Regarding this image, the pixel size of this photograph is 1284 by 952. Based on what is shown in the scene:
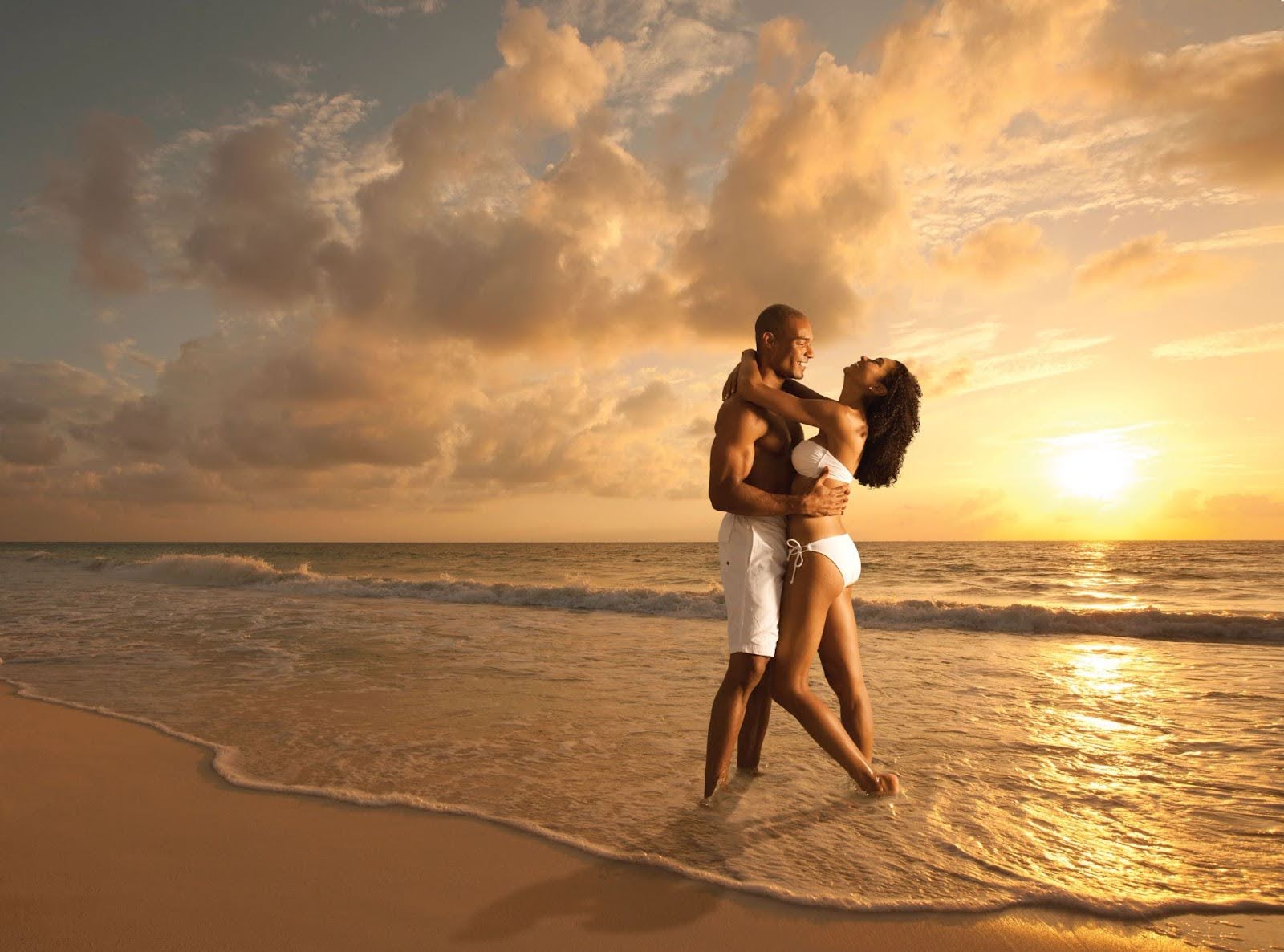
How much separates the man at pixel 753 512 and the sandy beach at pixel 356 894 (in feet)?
3.55

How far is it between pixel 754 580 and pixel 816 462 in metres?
0.72

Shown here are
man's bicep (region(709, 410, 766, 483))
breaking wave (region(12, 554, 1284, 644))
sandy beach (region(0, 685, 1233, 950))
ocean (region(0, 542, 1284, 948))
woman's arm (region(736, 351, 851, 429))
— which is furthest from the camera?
breaking wave (region(12, 554, 1284, 644))

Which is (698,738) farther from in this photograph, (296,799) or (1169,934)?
(1169,934)

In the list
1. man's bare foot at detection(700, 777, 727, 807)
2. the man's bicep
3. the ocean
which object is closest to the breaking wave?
the ocean

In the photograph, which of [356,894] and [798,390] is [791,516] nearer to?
[798,390]

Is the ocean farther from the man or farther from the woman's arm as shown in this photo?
the woman's arm

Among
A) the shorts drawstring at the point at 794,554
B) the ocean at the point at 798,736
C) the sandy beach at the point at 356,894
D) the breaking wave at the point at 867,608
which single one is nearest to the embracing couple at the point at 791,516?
the shorts drawstring at the point at 794,554

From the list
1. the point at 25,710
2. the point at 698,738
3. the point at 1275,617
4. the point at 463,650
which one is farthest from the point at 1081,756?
the point at 1275,617

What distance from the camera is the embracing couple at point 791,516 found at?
3.98 m

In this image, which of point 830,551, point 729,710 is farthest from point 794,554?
point 729,710

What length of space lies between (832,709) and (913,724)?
2.88ft

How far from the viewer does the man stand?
399 centimetres

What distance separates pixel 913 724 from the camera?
19.6ft

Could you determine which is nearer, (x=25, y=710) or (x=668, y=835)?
(x=668, y=835)
